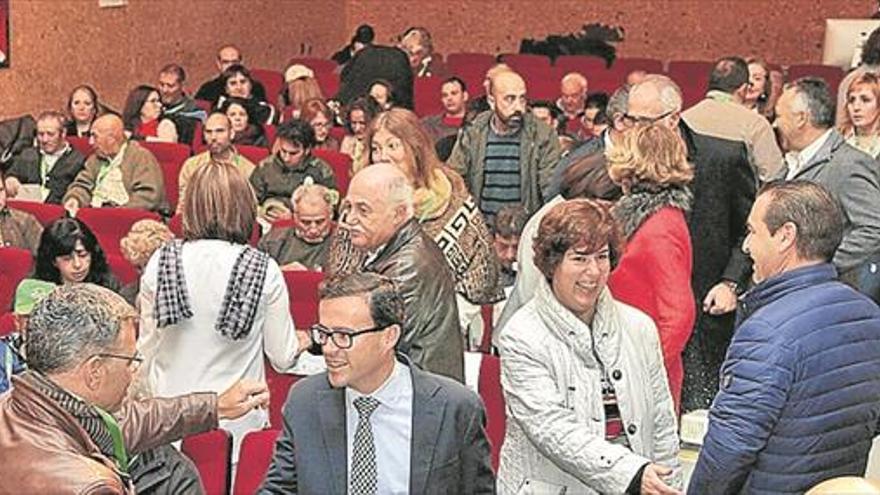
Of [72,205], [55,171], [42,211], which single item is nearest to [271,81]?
[55,171]

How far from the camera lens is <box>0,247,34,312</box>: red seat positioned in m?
6.55

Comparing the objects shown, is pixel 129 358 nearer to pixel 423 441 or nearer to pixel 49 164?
pixel 423 441

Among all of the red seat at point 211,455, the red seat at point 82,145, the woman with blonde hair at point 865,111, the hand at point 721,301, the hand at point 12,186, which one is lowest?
the red seat at point 211,455

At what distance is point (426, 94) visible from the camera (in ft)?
41.3

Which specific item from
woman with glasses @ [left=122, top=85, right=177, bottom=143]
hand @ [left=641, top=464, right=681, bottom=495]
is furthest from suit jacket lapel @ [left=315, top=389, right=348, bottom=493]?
woman with glasses @ [left=122, top=85, right=177, bottom=143]

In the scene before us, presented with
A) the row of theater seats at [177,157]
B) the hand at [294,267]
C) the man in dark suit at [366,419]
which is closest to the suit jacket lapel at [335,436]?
the man in dark suit at [366,419]

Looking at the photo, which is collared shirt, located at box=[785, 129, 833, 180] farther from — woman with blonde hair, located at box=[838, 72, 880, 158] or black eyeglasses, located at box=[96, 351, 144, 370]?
black eyeglasses, located at box=[96, 351, 144, 370]

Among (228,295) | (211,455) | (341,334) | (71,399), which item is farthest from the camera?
(228,295)

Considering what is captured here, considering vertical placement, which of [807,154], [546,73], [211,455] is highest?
[807,154]

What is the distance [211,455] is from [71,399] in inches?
45.4

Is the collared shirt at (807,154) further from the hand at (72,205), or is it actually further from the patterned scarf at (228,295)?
the hand at (72,205)

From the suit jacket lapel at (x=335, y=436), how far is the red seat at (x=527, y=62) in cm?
1049

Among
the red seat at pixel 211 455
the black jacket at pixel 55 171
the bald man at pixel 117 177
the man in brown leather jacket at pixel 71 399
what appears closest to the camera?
the man in brown leather jacket at pixel 71 399

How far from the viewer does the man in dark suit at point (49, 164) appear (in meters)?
9.38
